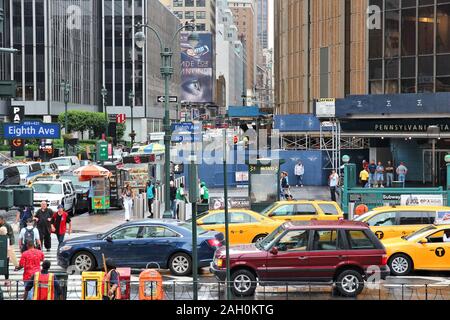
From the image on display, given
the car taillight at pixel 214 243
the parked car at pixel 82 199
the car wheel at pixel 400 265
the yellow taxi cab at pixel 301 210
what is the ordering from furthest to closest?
the parked car at pixel 82 199 < the yellow taxi cab at pixel 301 210 < the car taillight at pixel 214 243 < the car wheel at pixel 400 265

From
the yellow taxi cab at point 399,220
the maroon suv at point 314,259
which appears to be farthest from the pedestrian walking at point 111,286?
the yellow taxi cab at point 399,220

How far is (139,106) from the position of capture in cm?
12031

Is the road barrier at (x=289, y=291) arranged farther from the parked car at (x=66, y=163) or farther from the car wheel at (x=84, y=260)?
the parked car at (x=66, y=163)

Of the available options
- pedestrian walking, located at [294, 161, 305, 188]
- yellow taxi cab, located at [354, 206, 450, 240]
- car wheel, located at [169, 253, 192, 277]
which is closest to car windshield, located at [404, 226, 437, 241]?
yellow taxi cab, located at [354, 206, 450, 240]

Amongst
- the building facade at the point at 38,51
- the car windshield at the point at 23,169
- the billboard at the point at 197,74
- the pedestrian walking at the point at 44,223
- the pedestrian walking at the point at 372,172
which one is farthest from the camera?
the billboard at the point at 197,74

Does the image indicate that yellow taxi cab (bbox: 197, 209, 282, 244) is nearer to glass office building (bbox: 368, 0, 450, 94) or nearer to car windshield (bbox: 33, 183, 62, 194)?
car windshield (bbox: 33, 183, 62, 194)

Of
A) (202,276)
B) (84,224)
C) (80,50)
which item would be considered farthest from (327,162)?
(80,50)

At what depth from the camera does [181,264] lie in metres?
19.3

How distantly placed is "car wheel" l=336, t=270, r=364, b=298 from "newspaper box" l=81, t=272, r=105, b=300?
4635 millimetres

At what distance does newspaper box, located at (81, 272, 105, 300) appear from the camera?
47.0 ft

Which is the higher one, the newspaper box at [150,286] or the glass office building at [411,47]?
the glass office building at [411,47]

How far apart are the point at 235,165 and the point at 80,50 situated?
71.4m

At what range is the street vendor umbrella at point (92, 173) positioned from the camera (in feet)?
112

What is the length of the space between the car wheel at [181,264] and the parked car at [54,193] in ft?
43.2
